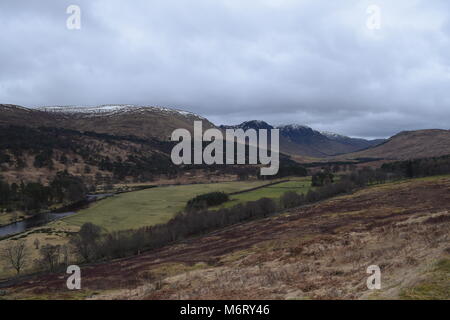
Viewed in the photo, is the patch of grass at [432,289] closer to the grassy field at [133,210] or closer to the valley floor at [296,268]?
the valley floor at [296,268]

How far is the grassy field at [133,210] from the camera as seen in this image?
9105 centimetres

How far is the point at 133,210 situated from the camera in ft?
355

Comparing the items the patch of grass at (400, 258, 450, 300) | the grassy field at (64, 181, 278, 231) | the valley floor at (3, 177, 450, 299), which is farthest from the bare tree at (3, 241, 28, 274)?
the patch of grass at (400, 258, 450, 300)

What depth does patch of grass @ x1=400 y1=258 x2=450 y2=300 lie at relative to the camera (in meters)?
16.5

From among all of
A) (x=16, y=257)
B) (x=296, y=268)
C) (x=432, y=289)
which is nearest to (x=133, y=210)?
(x=16, y=257)

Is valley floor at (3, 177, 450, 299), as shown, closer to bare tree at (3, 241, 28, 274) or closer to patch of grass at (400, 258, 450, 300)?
patch of grass at (400, 258, 450, 300)

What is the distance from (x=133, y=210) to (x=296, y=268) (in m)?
85.1

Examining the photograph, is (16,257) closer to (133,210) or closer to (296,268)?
(133,210)

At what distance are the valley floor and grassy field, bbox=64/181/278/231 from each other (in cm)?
3288

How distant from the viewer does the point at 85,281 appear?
143 feet

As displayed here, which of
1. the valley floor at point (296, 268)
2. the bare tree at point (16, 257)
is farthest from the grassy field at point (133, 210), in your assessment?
the valley floor at point (296, 268)

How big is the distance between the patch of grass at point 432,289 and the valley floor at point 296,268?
5cm
